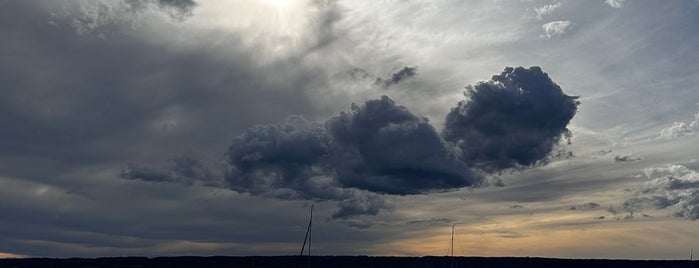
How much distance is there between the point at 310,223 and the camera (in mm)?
163000
